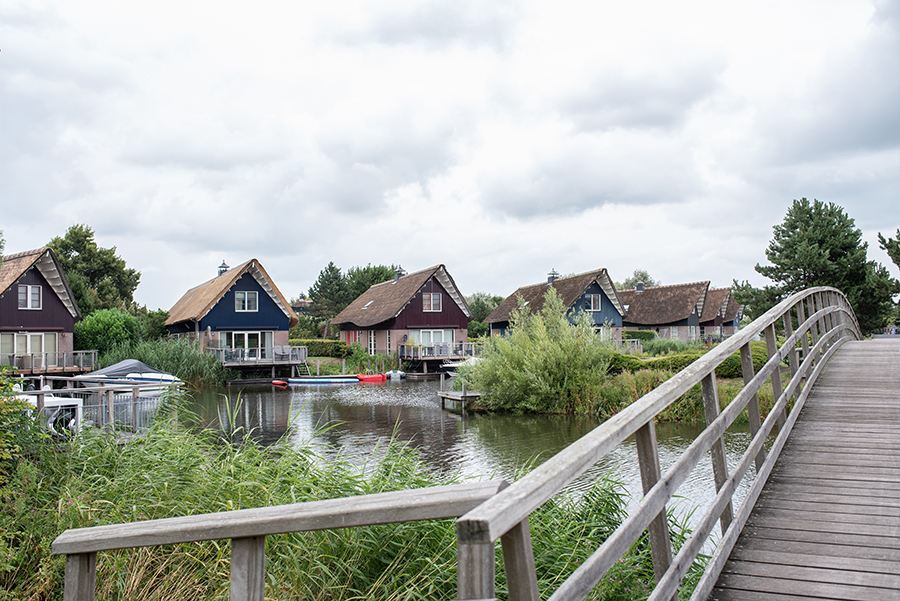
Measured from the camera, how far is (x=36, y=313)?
98.3 feet

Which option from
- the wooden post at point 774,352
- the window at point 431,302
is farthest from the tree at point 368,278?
the wooden post at point 774,352

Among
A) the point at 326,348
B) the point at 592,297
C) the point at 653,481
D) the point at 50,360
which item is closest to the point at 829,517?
the point at 653,481

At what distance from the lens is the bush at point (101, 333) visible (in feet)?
107

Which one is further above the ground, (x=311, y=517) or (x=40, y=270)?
(x=40, y=270)

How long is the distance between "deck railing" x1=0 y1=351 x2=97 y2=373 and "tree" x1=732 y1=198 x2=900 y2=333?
3192 cm

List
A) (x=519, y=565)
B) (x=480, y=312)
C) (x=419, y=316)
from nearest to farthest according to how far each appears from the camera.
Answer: (x=519, y=565), (x=419, y=316), (x=480, y=312)

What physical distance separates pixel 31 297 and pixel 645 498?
34344mm

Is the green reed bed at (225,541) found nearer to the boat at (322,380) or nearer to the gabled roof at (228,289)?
the boat at (322,380)

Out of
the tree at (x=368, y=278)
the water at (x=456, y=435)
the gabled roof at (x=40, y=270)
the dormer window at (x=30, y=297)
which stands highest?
the tree at (x=368, y=278)

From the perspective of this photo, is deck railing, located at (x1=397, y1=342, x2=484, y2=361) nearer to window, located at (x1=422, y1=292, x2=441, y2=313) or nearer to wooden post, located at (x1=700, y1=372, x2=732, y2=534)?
window, located at (x1=422, y1=292, x2=441, y2=313)

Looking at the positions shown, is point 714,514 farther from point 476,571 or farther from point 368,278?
point 368,278

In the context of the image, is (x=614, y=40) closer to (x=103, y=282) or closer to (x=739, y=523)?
(x=739, y=523)

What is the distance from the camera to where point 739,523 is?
3607mm

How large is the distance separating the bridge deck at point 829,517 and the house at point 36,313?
31270mm
